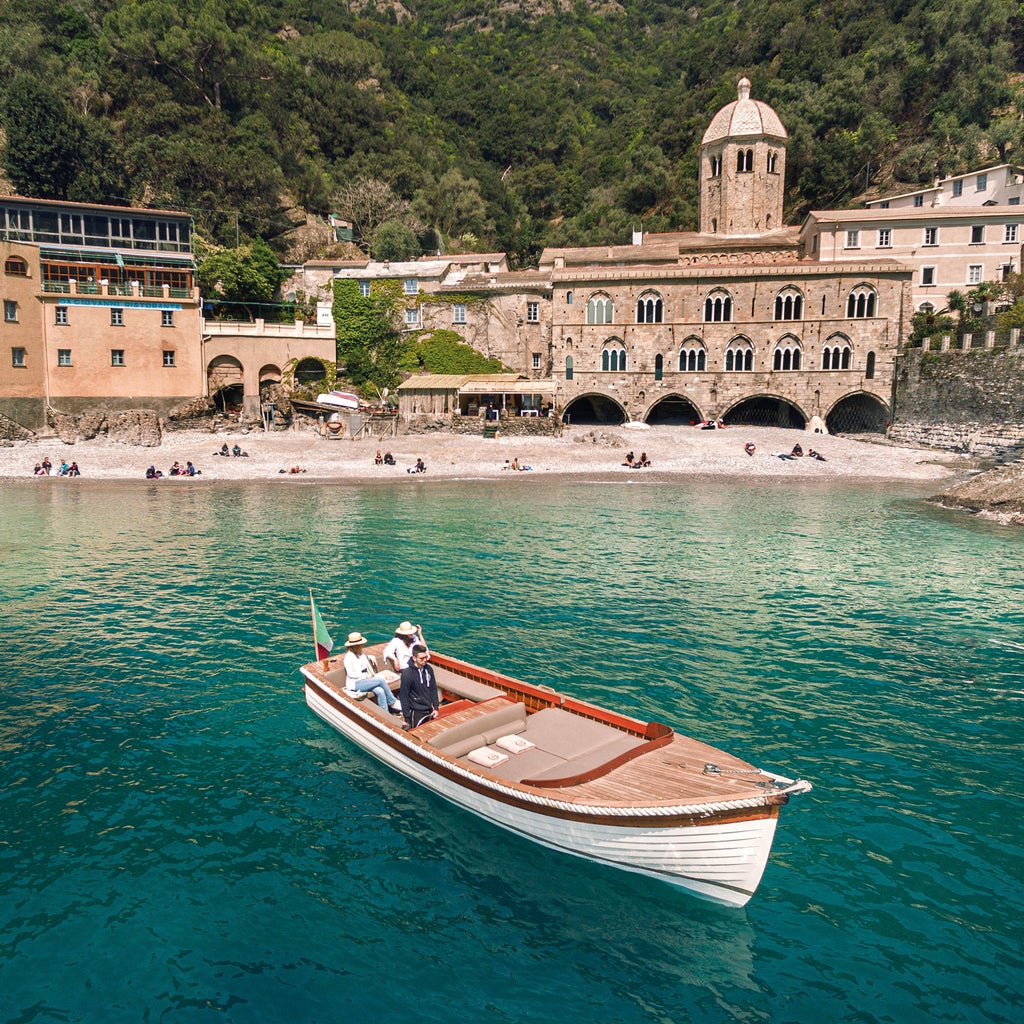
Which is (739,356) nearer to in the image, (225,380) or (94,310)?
(225,380)

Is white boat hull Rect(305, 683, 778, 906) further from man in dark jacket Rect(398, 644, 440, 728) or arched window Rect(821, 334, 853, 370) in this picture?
arched window Rect(821, 334, 853, 370)

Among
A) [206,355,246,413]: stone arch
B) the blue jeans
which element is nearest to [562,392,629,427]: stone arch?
[206,355,246,413]: stone arch

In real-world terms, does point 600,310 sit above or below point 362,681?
above

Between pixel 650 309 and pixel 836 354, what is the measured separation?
14.4 metres

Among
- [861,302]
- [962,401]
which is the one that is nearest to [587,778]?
[962,401]

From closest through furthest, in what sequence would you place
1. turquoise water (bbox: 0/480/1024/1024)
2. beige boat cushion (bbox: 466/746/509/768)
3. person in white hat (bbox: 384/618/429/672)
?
turquoise water (bbox: 0/480/1024/1024) < beige boat cushion (bbox: 466/746/509/768) < person in white hat (bbox: 384/618/429/672)

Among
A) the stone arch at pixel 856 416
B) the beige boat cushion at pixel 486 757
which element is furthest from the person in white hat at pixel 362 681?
the stone arch at pixel 856 416

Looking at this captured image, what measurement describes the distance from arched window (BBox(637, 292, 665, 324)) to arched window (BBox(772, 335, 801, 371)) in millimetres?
9175

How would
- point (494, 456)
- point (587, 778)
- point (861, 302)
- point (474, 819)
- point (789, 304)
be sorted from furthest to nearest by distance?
point (789, 304) → point (861, 302) → point (494, 456) → point (474, 819) → point (587, 778)

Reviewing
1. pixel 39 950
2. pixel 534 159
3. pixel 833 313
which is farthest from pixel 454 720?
A: pixel 534 159

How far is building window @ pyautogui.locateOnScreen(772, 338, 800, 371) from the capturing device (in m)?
58.5

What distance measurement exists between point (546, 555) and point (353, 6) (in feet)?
526

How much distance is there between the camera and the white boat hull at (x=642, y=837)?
8.95 meters

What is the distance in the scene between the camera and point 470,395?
5934cm
